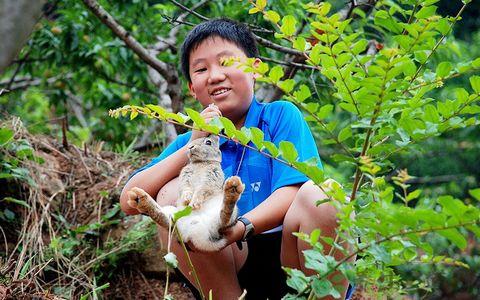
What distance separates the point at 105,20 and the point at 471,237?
22.0 ft

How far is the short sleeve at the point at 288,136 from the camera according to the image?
2479mm

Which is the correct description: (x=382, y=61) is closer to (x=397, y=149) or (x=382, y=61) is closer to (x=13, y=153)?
(x=397, y=149)

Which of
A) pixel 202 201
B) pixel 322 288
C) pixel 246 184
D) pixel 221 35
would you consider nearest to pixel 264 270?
pixel 246 184

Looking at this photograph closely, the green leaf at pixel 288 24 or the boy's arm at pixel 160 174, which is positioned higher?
the green leaf at pixel 288 24

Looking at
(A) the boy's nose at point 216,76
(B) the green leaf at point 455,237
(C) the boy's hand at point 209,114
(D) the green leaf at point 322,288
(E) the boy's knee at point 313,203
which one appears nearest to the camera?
(B) the green leaf at point 455,237

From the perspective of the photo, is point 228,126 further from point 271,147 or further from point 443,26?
point 443,26

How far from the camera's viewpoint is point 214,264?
2527 mm

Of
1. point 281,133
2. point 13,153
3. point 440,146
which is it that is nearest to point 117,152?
point 13,153

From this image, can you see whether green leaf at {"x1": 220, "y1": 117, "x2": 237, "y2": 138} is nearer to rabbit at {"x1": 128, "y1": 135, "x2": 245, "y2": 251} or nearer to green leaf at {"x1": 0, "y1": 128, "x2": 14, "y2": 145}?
rabbit at {"x1": 128, "y1": 135, "x2": 245, "y2": 251}

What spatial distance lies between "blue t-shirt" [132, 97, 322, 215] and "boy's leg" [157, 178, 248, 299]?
0.60ft

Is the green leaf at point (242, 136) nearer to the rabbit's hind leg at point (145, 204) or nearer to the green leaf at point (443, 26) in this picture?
the rabbit's hind leg at point (145, 204)

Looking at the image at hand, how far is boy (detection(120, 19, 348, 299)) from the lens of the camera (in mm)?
2350

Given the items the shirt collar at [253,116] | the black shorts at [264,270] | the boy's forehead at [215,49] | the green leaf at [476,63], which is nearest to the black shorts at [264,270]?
the black shorts at [264,270]

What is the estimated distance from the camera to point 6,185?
3.62m
